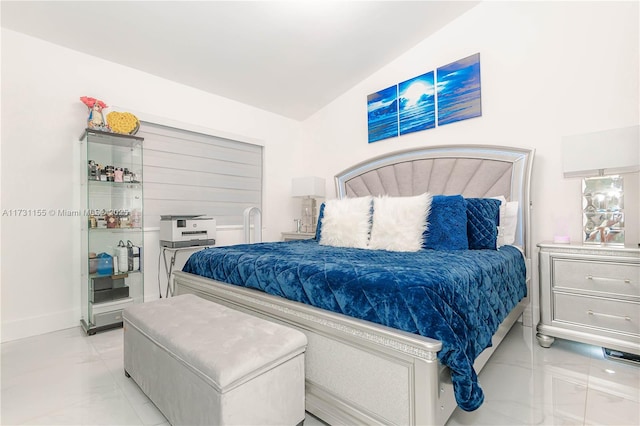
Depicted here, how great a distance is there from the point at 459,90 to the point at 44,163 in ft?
13.1

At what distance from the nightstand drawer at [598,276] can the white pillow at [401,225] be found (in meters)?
1.03

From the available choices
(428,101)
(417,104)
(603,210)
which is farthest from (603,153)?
(417,104)

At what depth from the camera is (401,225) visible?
232 cm

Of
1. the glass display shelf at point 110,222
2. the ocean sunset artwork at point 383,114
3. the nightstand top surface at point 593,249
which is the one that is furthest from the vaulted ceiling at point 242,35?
the nightstand top surface at point 593,249

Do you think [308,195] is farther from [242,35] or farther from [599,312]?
[599,312]

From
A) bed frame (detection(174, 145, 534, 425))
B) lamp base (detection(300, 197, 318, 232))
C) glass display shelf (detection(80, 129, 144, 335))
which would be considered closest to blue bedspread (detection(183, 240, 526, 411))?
bed frame (detection(174, 145, 534, 425))

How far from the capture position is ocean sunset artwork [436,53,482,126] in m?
3.09

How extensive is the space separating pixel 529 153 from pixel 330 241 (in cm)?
192

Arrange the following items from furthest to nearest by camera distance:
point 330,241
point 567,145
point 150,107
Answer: point 150,107, point 330,241, point 567,145

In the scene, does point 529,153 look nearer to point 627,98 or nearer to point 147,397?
point 627,98

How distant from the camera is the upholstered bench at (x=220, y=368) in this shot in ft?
3.68

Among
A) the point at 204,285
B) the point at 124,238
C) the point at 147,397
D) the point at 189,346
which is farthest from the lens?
the point at 124,238

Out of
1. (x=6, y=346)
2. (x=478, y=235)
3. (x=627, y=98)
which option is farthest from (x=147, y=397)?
(x=627, y=98)

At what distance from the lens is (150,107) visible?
3.33 m
